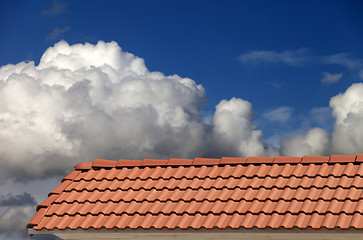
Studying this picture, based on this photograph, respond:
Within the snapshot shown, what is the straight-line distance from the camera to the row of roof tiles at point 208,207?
10.3 metres

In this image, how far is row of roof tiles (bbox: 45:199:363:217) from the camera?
10273mm

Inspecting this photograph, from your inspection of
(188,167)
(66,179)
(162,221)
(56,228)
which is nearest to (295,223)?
(162,221)

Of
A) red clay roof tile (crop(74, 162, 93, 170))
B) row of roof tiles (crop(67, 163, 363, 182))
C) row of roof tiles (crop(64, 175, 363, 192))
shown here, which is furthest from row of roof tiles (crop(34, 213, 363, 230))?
red clay roof tile (crop(74, 162, 93, 170))

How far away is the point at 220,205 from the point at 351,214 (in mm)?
2363

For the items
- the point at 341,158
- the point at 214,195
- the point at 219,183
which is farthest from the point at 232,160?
the point at 341,158

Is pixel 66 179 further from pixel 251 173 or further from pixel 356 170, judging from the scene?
pixel 356 170

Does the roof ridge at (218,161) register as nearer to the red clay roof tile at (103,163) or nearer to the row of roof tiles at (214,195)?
the red clay roof tile at (103,163)

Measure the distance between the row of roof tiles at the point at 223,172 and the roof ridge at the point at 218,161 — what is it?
0.26 feet

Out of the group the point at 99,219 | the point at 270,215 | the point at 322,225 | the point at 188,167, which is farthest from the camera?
the point at 188,167

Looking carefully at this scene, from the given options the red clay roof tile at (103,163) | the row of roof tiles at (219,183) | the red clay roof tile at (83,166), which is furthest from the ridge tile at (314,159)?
the red clay roof tile at (83,166)

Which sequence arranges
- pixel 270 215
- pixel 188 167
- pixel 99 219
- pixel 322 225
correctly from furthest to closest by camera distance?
pixel 188 167 → pixel 99 219 → pixel 270 215 → pixel 322 225

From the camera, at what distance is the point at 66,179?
13180 mm

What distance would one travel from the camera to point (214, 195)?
11438mm

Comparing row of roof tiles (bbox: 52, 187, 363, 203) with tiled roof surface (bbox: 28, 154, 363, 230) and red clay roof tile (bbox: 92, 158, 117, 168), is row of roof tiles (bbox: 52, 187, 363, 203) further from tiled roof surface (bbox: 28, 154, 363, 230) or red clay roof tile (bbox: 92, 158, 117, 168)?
red clay roof tile (bbox: 92, 158, 117, 168)
